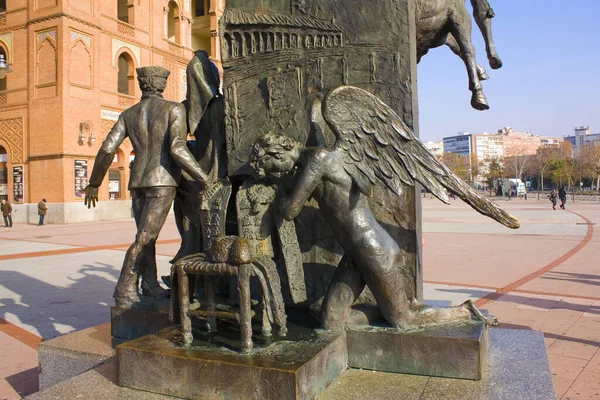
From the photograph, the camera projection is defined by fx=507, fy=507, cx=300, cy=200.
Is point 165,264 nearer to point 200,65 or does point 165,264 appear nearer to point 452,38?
point 200,65

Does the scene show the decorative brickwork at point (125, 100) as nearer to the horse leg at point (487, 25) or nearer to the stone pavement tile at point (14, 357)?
the stone pavement tile at point (14, 357)

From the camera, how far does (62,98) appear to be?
22.8m

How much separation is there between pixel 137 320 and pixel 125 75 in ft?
83.1

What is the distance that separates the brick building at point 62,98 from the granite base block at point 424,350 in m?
22.4

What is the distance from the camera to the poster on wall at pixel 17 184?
24312 millimetres

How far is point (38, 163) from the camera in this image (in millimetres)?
23656

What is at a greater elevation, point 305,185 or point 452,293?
point 305,185

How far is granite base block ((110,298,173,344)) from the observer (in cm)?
428

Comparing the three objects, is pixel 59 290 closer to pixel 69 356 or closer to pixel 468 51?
pixel 69 356

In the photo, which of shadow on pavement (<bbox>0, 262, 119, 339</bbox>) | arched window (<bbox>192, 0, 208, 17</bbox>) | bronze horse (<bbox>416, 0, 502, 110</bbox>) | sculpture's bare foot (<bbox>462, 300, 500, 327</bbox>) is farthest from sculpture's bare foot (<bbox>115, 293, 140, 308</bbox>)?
arched window (<bbox>192, 0, 208, 17</bbox>)

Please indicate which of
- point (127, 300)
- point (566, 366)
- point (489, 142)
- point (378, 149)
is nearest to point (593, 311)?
point (566, 366)

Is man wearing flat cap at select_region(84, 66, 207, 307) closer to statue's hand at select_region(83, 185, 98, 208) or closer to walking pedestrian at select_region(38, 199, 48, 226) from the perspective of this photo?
statue's hand at select_region(83, 185, 98, 208)

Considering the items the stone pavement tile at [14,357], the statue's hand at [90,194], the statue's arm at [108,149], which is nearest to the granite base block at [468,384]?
the statue's arm at [108,149]

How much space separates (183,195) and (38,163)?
2192 cm
